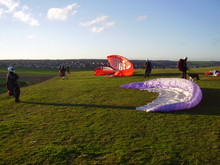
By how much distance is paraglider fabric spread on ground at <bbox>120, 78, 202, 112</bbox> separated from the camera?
1004 centimetres

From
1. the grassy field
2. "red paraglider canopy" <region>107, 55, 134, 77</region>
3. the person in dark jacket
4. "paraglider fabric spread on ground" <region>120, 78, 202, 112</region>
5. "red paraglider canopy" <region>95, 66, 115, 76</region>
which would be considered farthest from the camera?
"red paraglider canopy" <region>95, 66, 115, 76</region>

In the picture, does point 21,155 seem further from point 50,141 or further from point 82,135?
point 82,135

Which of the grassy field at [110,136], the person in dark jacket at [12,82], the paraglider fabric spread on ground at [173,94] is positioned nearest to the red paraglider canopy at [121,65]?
the paraglider fabric spread on ground at [173,94]

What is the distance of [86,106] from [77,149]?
5.51 m

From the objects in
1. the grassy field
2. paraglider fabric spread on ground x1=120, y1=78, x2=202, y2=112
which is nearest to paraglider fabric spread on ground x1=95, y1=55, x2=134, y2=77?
paraglider fabric spread on ground x1=120, y1=78, x2=202, y2=112

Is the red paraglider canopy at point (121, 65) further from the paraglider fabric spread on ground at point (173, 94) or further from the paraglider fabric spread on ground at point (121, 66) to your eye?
the paraglider fabric spread on ground at point (173, 94)

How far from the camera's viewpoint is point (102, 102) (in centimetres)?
1268

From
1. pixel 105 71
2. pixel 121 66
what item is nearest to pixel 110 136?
pixel 121 66

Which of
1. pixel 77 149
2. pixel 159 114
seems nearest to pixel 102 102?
pixel 159 114

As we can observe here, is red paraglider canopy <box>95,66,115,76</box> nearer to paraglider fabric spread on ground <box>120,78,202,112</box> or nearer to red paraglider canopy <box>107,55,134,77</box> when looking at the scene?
red paraglider canopy <box>107,55,134,77</box>

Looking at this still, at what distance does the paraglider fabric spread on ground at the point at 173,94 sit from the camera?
1004 centimetres

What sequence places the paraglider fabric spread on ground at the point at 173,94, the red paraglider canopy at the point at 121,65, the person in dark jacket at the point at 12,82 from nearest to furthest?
the paraglider fabric spread on ground at the point at 173,94
the person in dark jacket at the point at 12,82
the red paraglider canopy at the point at 121,65

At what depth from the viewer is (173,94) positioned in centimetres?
1320

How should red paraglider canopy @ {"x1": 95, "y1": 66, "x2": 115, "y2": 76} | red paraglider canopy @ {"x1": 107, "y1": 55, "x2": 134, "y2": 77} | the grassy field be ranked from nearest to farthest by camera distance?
the grassy field
red paraglider canopy @ {"x1": 107, "y1": 55, "x2": 134, "y2": 77}
red paraglider canopy @ {"x1": 95, "y1": 66, "x2": 115, "y2": 76}
